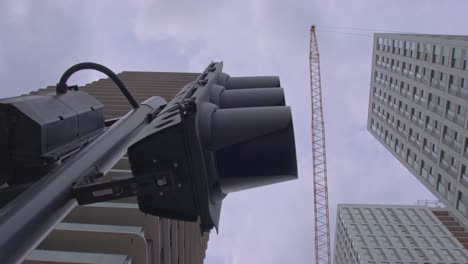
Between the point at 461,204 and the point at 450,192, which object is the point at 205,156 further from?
the point at 450,192

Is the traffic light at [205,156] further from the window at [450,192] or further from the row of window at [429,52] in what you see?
the window at [450,192]

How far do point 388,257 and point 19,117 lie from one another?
81730 mm

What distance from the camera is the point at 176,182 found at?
2.39 meters

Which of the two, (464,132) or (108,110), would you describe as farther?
(464,132)

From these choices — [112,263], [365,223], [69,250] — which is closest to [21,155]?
[112,263]

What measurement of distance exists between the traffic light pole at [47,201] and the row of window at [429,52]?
49053 mm

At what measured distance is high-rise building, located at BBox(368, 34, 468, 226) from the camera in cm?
4522

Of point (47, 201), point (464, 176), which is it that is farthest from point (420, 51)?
point (47, 201)

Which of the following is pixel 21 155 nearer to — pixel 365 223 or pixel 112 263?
pixel 112 263

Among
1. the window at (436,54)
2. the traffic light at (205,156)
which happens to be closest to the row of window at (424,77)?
the window at (436,54)

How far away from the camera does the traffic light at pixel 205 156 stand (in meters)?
2.35

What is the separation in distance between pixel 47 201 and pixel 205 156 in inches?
37.7

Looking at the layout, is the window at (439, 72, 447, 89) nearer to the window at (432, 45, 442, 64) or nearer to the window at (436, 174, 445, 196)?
the window at (432, 45, 442, 64)

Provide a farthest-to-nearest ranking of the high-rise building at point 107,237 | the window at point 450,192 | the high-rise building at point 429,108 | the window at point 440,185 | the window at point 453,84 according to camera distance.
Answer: the window at point 440,185 → the window at point 450,192 → the window at point 453,84 → the high-rise building at point 429,108 → the high-rise building at point 107,237
